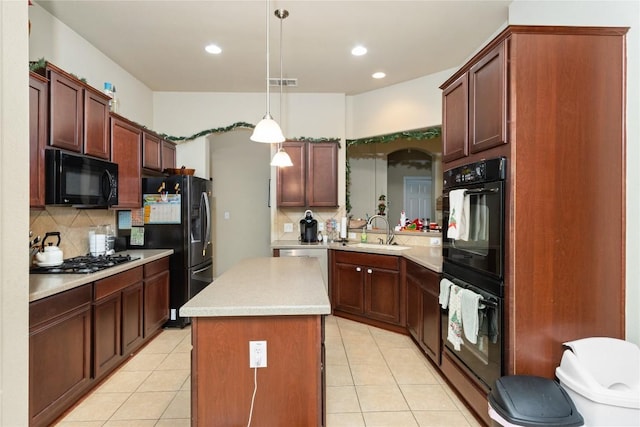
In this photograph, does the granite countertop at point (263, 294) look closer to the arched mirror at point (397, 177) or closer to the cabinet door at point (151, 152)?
the cabinet door at point (151, 152)

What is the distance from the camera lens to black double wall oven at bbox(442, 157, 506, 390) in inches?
71.2

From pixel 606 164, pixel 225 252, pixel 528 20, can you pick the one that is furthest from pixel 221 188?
pixel 606 164

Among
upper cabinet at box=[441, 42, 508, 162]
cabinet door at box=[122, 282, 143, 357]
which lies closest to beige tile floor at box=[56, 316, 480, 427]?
cabinet door at box=[122, 282, 143, 357]

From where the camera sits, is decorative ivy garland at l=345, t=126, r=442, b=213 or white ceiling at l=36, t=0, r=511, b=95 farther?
decorative ivy garland at l=345, t=126, r=442, b=213

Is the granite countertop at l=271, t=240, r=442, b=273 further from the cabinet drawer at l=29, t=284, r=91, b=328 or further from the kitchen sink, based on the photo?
the cabinet drawer at l=29, t=284, r=91, b=328

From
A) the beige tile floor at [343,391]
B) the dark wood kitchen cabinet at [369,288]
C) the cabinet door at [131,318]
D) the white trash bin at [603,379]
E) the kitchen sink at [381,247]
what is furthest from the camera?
the kitchen sink at [381,247]

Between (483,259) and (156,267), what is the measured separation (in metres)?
3.00

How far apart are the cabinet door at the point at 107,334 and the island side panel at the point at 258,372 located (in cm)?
136

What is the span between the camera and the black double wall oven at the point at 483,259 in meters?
1.81

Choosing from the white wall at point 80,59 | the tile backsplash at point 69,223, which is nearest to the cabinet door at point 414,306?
the tile backsplash at point 69,223

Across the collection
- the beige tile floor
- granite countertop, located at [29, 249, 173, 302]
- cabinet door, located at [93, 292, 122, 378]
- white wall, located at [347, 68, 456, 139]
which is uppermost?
white wall, located at [347, 68, 456, 139]

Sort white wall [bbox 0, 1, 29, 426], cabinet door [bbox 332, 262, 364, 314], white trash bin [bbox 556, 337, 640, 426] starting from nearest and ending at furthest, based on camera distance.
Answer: white wall [bbox 0, 1, 29, 426], white trash bin [bbox 556, 337, 640, 426], cabinet door [bbox 332, 262, 364, 314]

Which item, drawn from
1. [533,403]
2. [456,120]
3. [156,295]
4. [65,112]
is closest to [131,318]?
[156,295]

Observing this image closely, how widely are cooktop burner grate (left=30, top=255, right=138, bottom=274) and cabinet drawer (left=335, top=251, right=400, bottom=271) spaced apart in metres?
2.22
